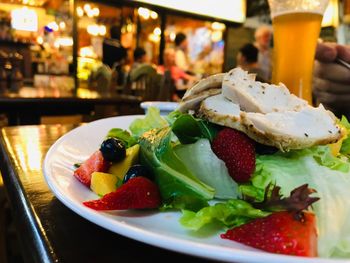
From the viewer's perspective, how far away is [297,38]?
4.02ft

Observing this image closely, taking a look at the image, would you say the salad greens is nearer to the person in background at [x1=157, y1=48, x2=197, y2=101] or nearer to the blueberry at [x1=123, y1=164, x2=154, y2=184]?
the blueberry at [x1=123, y1=164, x2=154, y2=184]

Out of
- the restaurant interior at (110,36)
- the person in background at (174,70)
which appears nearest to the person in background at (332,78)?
the restaurant interior at (110,36)

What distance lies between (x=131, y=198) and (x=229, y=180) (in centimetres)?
18

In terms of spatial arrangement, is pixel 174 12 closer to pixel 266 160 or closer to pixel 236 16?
pixel 236 16

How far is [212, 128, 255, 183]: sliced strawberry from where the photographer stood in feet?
1.80

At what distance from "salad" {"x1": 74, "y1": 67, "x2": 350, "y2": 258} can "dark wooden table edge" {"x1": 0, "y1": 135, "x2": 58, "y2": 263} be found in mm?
74

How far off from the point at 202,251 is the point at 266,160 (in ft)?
1.00

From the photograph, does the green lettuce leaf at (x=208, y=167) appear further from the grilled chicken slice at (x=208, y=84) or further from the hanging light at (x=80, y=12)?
the hanging light at (x=80, y=12)

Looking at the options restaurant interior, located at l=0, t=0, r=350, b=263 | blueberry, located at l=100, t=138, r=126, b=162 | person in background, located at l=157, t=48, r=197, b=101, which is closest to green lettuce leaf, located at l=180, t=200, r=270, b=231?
blueberry, located at l=100, t=138, r=126, b=162

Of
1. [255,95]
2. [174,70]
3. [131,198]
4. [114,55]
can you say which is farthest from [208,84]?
[114,55]

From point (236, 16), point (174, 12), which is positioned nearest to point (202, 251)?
point (174, 12)

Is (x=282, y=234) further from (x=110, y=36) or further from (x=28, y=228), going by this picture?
(x=110, y=36)

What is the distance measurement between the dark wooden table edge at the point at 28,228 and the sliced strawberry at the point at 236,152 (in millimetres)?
289

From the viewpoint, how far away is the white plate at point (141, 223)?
34cm
